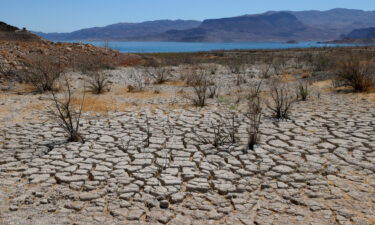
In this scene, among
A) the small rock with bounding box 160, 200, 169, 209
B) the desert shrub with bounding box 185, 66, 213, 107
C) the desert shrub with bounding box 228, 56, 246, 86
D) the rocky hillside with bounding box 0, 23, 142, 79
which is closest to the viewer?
the small rock with bounding box 160, 200, 169, 209

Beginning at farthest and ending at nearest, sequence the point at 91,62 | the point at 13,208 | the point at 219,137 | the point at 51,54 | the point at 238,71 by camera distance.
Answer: the point at 51,54 → the point at 91,62 → the point at 238,71 → the point at 219,137 → the point at 13,208

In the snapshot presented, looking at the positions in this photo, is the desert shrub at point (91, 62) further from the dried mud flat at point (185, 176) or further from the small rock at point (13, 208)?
the small rock at point (13, 208)

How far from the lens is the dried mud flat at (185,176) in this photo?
3154 millimetres

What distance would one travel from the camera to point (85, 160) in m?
4.43

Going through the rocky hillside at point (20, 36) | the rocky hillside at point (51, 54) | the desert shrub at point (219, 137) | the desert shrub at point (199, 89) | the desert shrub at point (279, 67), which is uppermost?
the rocky hillside at point (20, 36)

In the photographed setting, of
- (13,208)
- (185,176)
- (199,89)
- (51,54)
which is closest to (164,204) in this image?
(185,176)

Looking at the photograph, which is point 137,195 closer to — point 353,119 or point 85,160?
point 85,160

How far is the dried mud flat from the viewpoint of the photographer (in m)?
3.15

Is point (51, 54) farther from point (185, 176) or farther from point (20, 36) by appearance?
point (185, 176)

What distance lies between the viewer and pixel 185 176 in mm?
3959

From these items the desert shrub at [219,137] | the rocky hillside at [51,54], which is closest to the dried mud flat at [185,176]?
the desert shrub at [219,137]

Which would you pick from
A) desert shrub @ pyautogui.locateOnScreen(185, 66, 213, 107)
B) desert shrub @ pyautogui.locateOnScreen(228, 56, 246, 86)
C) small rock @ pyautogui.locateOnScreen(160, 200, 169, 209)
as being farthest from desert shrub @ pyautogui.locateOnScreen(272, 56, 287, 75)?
small rock @ pyautogui.locateOnScreen(160, 200, 169, 209)

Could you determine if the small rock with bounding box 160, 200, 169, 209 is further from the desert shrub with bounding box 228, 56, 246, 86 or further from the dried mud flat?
the desert shrub with bounding box 228, 56, 246, 86

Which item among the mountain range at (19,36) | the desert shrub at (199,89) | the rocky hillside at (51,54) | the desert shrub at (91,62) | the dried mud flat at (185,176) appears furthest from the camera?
the mountain range at (19,36)
